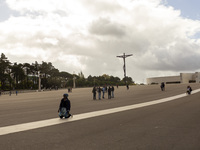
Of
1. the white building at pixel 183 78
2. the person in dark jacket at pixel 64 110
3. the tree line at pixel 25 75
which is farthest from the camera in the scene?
the white building at pixel 183 78

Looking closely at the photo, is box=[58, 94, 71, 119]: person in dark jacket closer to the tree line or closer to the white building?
the tree line

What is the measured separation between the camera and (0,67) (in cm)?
7881

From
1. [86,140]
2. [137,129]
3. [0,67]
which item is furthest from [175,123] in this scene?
[0,67]

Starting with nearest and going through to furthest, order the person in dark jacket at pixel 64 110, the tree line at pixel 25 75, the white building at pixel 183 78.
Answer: the person in dark jacket at pixel 64 110 < the tree line at pixel 25 75 < the white building at pixel 183 78

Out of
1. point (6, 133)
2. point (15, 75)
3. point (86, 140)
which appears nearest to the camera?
point (86, 140)

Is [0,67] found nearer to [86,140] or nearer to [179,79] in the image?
[86,140]

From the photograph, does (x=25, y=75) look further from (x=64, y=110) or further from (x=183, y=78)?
(x=183, y=78)

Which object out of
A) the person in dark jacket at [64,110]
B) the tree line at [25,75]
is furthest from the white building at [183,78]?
the person in dark jacket at [64,110]

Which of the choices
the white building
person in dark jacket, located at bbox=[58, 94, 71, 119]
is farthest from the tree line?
person in dark jacket, located at bbox=[58, 94, 71, 119]

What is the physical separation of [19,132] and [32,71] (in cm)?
10396

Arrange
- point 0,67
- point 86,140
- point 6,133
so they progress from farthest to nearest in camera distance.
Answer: point 0,67 → point 6,133 → point 86,140

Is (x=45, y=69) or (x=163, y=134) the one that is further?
(x=45, y=69)

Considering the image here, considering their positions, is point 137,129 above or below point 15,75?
below

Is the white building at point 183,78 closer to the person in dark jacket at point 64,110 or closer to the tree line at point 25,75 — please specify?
the tree line at point 25,75
